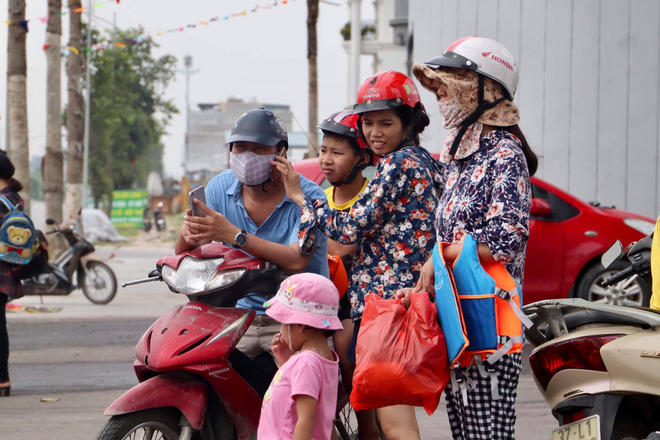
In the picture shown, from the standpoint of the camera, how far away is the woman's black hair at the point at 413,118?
Result: 11.7 feet

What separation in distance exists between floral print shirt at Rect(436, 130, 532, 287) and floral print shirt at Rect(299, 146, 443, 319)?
208 millimetres

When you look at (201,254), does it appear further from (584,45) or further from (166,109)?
(166,109)

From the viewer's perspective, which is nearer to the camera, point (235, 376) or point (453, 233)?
point (453, 233)

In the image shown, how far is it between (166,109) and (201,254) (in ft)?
188

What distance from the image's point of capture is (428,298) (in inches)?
122

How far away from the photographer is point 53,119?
54.0ft

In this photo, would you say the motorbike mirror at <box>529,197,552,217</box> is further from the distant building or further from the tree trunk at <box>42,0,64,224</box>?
the distant building

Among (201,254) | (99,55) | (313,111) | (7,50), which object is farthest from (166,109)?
(201,254)

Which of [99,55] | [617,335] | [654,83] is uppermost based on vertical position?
[99,55]

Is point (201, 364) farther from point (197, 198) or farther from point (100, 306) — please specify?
point (100, 306)

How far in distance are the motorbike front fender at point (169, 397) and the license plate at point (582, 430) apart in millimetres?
1346

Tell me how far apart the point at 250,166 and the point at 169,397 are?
1003 millimetres

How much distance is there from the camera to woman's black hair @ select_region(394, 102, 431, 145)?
3.57m

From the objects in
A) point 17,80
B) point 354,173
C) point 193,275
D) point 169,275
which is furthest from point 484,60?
point 17,80
